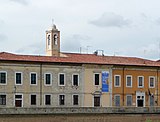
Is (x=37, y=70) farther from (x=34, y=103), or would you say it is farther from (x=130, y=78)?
(x=130, y=78)

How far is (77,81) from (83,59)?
3.71m

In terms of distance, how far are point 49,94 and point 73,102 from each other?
3201 mm

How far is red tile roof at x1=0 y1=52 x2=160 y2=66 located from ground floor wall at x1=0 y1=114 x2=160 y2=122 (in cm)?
944

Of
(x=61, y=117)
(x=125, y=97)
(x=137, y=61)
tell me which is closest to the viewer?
(x=61, y=117)

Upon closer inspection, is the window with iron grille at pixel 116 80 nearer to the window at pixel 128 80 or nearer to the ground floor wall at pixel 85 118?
the window at pixel 128 80

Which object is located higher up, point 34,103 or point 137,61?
point 137,61

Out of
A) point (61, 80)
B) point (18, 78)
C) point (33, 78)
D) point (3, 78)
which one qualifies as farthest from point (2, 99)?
point (61, 80)

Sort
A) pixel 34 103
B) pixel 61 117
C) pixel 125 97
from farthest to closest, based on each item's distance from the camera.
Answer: pixel 125 97 → pixel 34 103 → pixel 61 117

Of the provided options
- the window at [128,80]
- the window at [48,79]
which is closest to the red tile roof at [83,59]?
the window at [48,79]

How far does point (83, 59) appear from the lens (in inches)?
2697

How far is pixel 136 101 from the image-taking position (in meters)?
69.4

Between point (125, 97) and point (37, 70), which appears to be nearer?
point (37, 70)

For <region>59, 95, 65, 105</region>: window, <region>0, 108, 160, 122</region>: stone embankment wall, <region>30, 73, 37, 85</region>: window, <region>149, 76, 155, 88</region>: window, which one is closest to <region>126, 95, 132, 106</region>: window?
<region>149, 76, 155, 88</region>: window

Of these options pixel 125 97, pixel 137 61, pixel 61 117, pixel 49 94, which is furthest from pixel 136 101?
pixel 61 117
